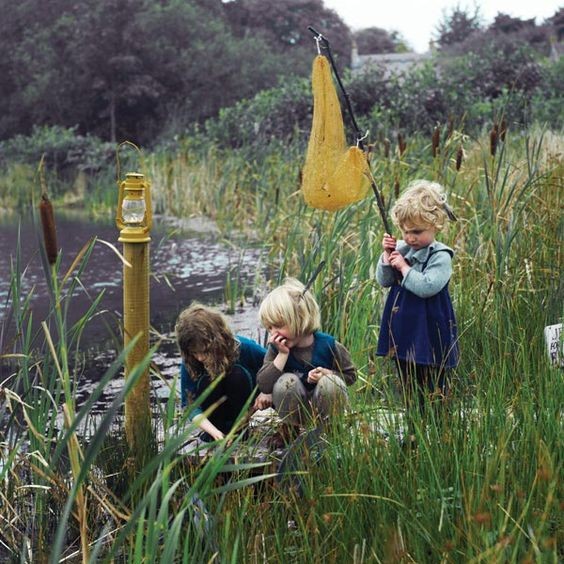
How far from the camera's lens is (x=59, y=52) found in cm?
2975

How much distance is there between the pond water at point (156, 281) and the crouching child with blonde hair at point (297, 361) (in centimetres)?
87

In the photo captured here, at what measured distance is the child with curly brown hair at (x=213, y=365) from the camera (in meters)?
3.12

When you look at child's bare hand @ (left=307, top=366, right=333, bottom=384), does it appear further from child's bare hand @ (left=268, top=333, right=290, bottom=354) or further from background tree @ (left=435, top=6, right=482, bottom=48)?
background tree @ (left=435, top=6, right=482, bottom=48)

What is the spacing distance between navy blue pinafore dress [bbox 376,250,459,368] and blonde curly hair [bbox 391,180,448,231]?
187 millimetres

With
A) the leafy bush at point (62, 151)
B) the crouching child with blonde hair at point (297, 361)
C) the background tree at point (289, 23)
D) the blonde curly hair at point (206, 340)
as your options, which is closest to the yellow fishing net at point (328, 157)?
the crouching child with blonde hair at point (297, 361)

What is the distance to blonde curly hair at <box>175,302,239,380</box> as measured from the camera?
10.2 ft

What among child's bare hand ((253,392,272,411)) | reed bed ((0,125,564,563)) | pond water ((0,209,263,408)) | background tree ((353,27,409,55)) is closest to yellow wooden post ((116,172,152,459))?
reed bed ((0,125,564,563))

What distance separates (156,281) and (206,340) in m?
5.61

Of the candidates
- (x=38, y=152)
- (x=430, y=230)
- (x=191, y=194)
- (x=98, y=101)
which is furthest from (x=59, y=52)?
(x=430, y=230)

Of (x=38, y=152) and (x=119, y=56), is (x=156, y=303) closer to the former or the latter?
(x=38, y=152)

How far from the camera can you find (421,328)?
3.38 metres

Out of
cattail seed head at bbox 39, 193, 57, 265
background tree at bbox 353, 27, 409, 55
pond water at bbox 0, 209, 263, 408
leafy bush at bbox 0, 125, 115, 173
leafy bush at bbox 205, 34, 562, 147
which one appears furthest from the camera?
background tree at bbox 353, 27, 409, 55

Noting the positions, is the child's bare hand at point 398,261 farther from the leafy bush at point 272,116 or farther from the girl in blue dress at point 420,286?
the leafy bush at point 272,116

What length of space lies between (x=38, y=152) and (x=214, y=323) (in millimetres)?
21569
